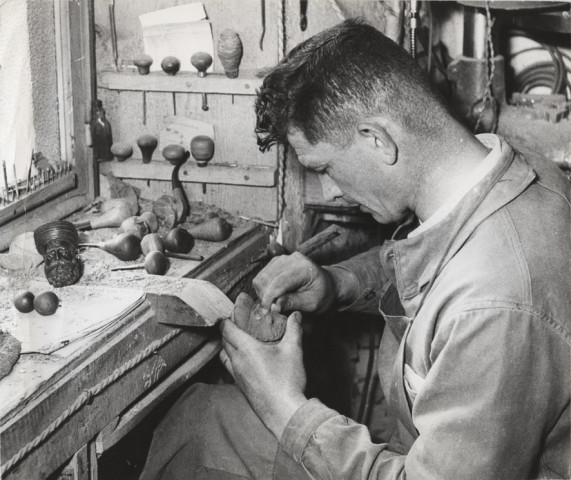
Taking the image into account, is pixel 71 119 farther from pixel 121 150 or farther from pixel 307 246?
pixel 307 246

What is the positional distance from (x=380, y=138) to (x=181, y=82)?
1.57 meters

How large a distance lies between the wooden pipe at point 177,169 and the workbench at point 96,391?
55 cm

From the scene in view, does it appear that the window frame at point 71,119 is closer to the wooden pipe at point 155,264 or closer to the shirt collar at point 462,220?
the wooden pipe at point 155,264

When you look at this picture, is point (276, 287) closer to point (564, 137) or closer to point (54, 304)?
point (54, 304)

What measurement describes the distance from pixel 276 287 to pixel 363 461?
0.75 meters

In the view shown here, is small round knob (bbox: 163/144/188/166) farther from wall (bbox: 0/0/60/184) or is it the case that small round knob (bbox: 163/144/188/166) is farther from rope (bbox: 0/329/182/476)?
rope (bbox: 0/329/182/476)

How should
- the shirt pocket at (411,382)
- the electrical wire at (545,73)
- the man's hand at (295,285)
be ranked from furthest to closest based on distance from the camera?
1. the electrical wire at (545,73)
2. the man's hand at (295,285)
3. the shirt pocket at (411,382)

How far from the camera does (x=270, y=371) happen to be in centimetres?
179

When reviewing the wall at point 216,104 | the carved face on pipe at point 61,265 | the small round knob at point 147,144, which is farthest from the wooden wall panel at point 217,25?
the carved face on pipe at point 61,265

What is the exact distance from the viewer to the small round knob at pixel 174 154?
299cm

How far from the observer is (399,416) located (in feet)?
6.00

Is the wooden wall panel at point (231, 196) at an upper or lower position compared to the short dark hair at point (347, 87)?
lower

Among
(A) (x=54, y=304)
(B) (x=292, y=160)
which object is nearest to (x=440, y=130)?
(A) (x=54, y=304)

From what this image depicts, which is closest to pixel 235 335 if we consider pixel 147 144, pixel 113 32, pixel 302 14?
pixel 147 144
